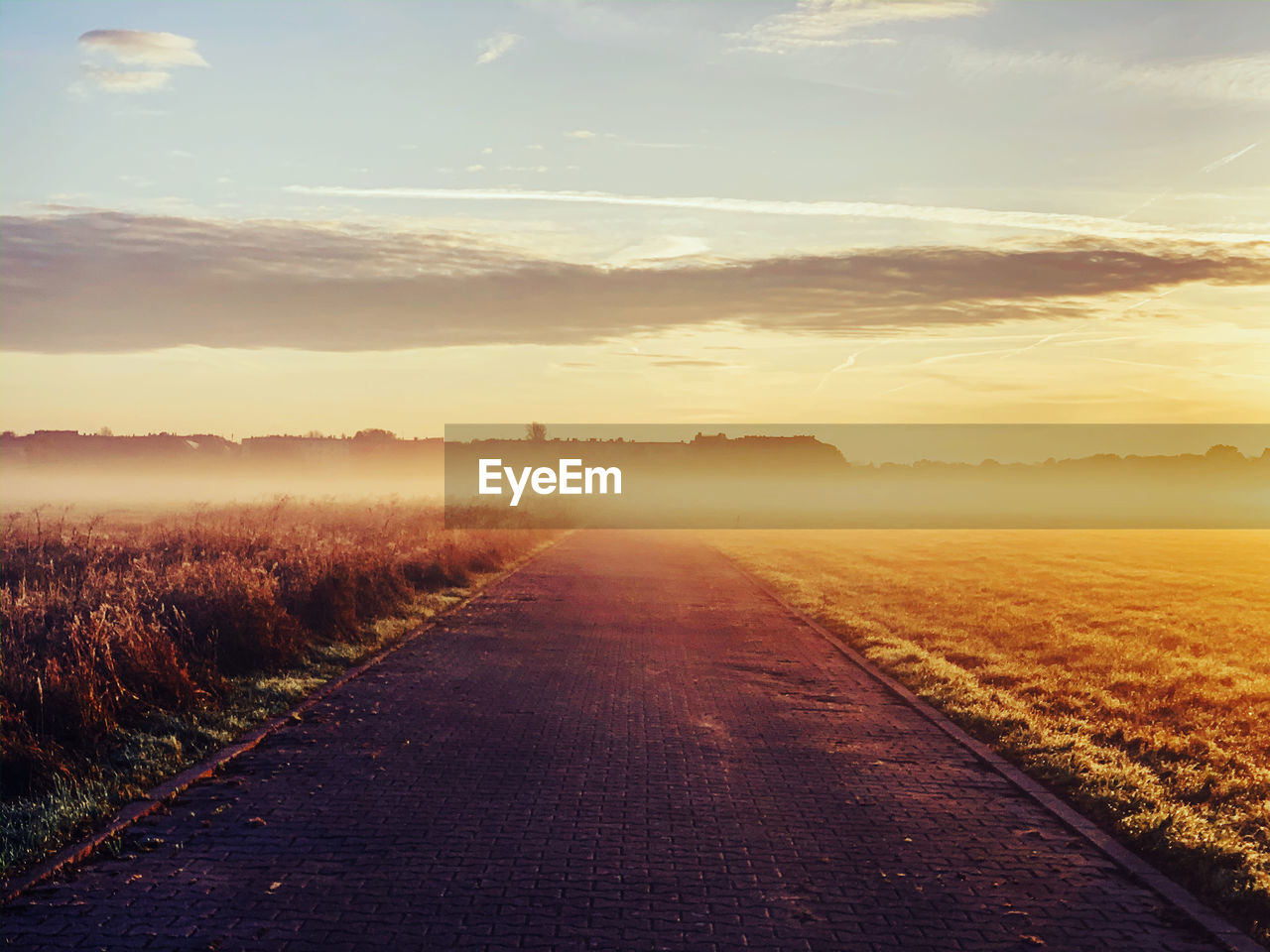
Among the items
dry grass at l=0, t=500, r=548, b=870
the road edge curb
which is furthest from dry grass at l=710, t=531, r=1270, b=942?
dry grass at l=0, t=500, r=548, b=870

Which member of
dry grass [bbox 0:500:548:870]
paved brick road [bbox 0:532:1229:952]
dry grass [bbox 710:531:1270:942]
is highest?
dry grass [bbox 0:500:548:870]

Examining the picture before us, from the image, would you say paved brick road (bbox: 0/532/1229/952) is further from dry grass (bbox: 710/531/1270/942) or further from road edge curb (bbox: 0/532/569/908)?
dry grass (bbox: 710/531/1270/942)

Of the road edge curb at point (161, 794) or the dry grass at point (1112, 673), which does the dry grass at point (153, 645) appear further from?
the dry grass at point (1112, 673)

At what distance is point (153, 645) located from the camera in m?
9.95

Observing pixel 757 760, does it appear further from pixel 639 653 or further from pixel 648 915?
pixel 639 653

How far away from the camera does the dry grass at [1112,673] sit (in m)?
6.92

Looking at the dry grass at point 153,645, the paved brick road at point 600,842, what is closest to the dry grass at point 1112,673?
the paved brick road at point 600,842

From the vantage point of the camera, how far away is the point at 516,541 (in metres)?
33.6

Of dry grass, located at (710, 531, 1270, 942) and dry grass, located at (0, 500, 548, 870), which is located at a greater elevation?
dry grass, located at (0, 500, 548, 870)

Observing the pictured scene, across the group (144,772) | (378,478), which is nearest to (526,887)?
(144,772)

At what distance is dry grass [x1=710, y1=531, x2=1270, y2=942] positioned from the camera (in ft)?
22.7

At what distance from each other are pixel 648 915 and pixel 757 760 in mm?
3284

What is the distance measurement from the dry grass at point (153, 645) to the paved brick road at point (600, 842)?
769mm

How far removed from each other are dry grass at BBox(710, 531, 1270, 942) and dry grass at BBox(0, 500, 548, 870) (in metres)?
7.41
